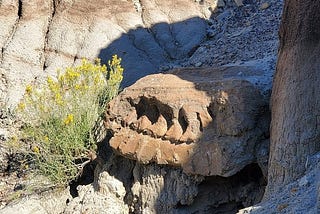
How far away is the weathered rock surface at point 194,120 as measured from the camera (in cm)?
552

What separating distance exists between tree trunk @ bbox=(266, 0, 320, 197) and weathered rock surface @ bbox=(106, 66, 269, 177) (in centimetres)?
35

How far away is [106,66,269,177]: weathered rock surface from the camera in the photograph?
5.52 m

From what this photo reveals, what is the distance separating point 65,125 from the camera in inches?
271

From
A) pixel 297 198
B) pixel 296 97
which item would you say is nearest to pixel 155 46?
pixel 296 97

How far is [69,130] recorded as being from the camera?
6.84 metres

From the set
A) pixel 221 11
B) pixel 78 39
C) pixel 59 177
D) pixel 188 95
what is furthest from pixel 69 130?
pixel 221 11

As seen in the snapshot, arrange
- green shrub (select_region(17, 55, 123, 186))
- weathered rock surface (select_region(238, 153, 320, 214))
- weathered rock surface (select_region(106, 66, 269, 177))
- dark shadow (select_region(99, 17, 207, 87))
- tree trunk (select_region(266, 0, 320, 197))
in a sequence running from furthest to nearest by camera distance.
Answer: dark shadow (select_region(99, 17, 207, 87)), green shrub (select_region(17, 55, 123, 186)), weathered rock surface (select_region(106, 66, 269, 177)), tree trunk (select_region(266, 0, 320, 197)), weathered rock surface (select_region(238, 153, 320, 214))

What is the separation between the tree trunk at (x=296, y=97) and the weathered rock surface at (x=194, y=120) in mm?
345

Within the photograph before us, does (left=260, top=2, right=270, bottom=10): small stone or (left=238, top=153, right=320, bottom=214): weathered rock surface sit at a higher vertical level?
(left=260, top=2, right=270, bottom=10): small stone

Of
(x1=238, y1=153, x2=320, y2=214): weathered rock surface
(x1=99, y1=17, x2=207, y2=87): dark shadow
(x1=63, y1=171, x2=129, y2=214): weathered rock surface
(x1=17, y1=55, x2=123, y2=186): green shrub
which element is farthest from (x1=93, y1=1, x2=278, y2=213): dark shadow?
(x1=238, y1=153, x2=320, y2=214): weathered rock surface

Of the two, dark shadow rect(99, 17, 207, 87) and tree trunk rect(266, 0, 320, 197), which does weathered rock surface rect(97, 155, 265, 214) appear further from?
dark shadow rect(99, 17, 207, 87)

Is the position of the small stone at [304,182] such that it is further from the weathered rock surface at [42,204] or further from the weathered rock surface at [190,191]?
the weathered rock surface at [42,204]

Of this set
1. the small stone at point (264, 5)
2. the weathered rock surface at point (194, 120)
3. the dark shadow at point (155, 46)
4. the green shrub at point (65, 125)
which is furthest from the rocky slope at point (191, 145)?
the small stone at point (264, 5)

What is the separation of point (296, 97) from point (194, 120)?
122 cm
